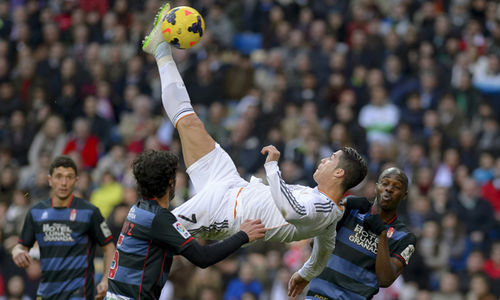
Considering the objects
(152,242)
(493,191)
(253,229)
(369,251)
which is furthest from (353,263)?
(493,191)

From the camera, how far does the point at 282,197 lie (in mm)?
6207

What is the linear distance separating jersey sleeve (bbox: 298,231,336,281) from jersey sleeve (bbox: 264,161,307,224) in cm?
55

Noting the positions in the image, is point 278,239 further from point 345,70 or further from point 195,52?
point 195,52

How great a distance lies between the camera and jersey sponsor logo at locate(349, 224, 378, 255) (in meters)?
6.80

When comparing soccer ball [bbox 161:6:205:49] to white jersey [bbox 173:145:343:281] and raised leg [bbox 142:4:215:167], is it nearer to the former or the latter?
raised leg [bbox 142:4:215:167]

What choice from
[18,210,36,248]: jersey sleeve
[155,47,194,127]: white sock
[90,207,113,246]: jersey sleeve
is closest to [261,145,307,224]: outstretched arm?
[155,47,194,127]: white sock

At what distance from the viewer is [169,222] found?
236 inches

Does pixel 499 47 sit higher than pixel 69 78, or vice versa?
pixel 69 78

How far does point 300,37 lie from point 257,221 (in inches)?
387

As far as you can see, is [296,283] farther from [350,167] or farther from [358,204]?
[350,167]

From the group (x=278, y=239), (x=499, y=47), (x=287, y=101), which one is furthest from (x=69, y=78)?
(x=278, y=239)

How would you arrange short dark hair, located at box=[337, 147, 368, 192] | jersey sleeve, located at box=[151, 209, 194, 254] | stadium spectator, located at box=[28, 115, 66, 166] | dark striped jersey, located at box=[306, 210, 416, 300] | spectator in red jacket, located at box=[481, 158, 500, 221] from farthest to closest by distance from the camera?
stadium spectator, located at box=[28, 115, 66, 166], spectator in red jacket, located at box=[481, 158, 500, 221], dark striped jersey, located at box=[306, 210, 416, 300], short dark hair, located at box=[337, 147, 368, 192], jersey sleeve, located at box=[151, 209, 194, 254]

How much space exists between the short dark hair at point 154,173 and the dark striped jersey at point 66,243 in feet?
5.64

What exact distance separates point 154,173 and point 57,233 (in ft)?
6.55
